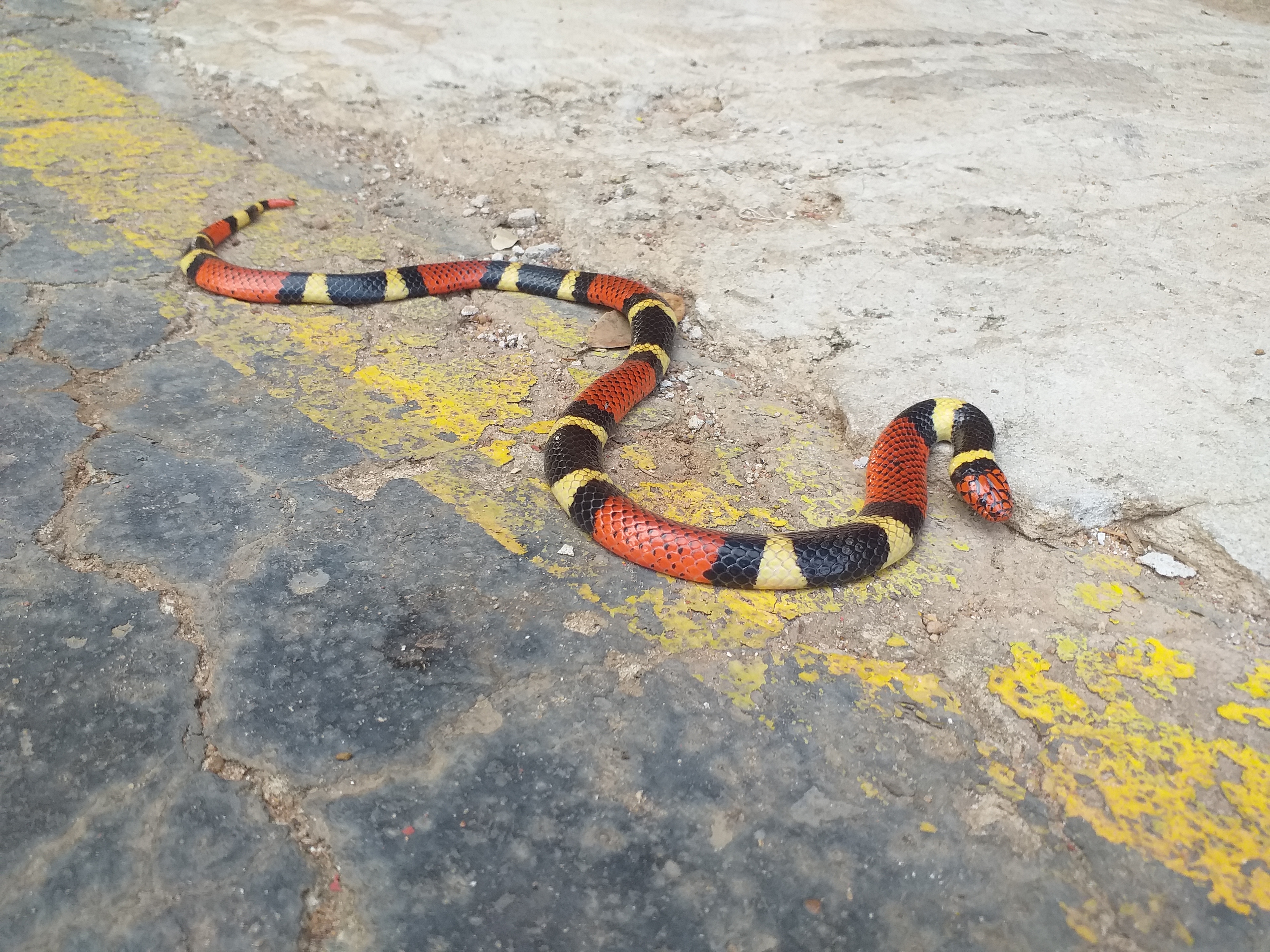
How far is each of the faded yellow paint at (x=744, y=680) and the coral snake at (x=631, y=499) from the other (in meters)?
0.38

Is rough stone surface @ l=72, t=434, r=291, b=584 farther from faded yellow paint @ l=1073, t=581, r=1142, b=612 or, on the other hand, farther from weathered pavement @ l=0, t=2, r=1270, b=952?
faded yellow paint @ l=1073, t=581, r=1142, b=612

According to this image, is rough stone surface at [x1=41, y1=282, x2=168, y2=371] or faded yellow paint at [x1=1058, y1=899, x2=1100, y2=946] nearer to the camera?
faded yellow paint at [x1=1058, y1=899, x2=1100, y2=946]

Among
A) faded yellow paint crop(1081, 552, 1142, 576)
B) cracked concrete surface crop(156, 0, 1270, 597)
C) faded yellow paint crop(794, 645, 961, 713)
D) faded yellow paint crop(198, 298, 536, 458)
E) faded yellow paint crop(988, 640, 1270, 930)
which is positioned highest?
cracked concrete surface crop(156, 0, 1270, 597)

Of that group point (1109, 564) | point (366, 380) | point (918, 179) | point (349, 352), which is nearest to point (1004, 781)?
point (1109, 564)

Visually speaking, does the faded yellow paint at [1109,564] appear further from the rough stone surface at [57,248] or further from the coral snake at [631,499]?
the rough stone surface at [57,248]

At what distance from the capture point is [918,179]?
5449 mm

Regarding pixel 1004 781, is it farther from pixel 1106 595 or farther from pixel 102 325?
pixel 102 325

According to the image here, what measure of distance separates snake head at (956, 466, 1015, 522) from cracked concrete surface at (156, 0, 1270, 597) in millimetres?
131

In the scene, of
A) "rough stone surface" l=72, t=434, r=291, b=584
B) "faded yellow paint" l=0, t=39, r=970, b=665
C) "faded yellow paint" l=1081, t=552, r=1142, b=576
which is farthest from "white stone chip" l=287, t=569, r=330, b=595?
"faded yellow paint" l=1081, t=552, r=1142, b=576

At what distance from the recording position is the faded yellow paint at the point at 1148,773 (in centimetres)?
240

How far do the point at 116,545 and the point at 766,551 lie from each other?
228cm

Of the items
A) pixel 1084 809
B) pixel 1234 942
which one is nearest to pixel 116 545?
pixel 1084 809

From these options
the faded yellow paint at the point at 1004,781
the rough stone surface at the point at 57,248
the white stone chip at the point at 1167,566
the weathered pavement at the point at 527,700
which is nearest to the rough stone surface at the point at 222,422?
the weathered pavement at the point at 527,700

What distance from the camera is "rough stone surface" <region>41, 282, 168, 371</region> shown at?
4184mm
